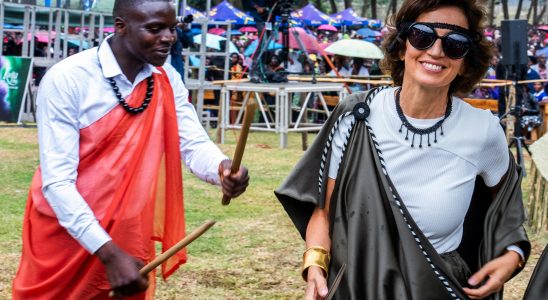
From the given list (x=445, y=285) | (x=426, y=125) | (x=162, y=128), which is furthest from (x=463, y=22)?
(x=162, y=128)

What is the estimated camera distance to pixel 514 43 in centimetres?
1244

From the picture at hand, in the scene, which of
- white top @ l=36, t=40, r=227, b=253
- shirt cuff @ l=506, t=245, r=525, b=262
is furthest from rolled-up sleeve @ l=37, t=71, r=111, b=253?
shirt cuff @ l=506, t=245, r=525, b=262

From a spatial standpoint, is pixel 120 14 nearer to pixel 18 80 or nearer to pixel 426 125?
pixel 426 125

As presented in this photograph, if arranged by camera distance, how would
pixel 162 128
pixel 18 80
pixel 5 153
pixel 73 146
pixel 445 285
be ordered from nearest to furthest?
pixel 445 285 → pixel 73 146 → pixel 162 128 → pixel 5 153 → pixel 18 80

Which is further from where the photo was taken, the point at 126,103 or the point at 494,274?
the point at 126,103

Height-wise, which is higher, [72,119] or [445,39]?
[445,39]

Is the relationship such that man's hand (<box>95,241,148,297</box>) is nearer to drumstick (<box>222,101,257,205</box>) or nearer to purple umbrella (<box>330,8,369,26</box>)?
drumstick (<box>222,101,257,205</box>)

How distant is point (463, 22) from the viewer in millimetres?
3236

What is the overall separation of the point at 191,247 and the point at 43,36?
18195mm

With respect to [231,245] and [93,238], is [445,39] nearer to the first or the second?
[93,238]

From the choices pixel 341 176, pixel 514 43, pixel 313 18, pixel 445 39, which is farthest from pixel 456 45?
pixel 313 18

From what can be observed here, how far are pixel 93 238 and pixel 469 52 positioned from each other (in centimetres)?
132

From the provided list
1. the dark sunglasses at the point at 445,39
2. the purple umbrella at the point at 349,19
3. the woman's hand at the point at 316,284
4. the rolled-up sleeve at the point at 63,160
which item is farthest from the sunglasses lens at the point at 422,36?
the purple umbrella at the point at 349,19

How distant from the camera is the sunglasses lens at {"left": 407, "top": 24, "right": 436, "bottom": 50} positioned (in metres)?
3.17
